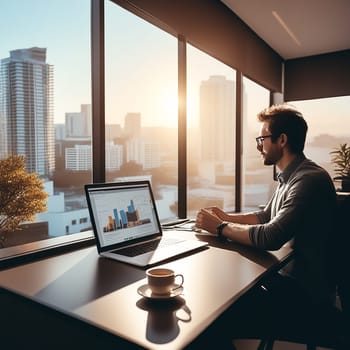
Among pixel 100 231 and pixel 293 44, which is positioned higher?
pixel 293 44

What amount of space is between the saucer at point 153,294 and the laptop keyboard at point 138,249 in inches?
14.5

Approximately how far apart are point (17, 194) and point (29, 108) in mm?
386

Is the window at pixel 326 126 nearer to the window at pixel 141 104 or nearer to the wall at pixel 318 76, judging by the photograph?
the wall at pixel 318 76

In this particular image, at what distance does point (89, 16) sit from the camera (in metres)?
1.79

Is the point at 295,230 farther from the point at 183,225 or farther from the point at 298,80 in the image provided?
the point at 298,80

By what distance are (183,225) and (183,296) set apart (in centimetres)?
107

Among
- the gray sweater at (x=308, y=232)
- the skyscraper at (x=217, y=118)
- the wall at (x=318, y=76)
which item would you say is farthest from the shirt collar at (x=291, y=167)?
the wall at (x=318, y=76)

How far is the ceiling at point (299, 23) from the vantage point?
3061 mm

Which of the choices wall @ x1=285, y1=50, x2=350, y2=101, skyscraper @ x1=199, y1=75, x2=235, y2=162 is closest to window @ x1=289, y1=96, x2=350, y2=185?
wall @ x1=285, y1=50, x2=350, y2=101

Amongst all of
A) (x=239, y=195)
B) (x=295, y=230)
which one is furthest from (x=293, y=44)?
(x=295, y=230)

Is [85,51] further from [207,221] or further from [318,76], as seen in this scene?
[318,76]

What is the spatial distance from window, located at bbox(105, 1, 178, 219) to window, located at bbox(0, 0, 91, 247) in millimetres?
154

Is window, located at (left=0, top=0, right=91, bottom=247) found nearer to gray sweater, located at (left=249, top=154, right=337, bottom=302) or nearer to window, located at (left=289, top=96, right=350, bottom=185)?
gray sweater, located at (left=249, top=154, right=337, bottom=302)

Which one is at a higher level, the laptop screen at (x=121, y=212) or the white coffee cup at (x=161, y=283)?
the laptop screen at (x=121, y=212)
